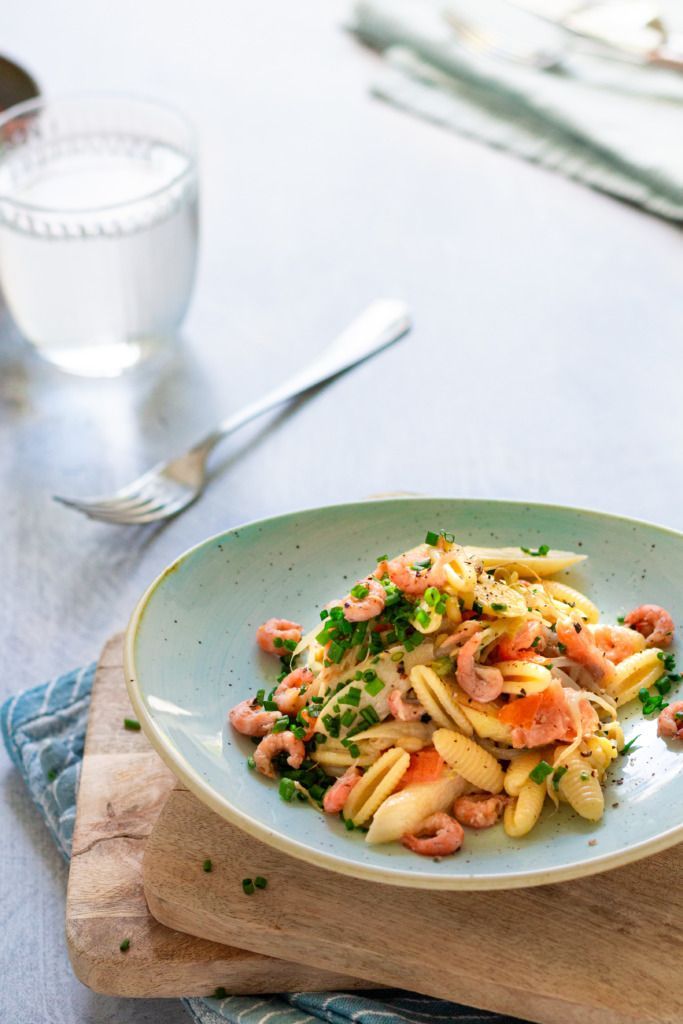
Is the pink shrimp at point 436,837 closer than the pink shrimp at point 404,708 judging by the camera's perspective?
Yes

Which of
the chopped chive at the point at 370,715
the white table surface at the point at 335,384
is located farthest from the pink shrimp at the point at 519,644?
the white table surface at the point at 335,384

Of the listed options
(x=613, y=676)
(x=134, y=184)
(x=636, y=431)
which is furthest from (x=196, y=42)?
(x=613, y=676)

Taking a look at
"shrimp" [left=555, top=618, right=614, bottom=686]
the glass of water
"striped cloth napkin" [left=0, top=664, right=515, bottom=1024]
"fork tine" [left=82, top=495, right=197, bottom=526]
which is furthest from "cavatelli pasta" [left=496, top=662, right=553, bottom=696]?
the glass of water

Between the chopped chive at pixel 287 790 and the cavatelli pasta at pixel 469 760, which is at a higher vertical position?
the cavatelli pasta at pixel 469 760

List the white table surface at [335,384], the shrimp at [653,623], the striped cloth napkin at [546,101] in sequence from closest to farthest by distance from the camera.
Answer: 1. the shrimp at [653,623]
2. the white table surface at [335,384]
3. the striped cloth napkin at [546,101]

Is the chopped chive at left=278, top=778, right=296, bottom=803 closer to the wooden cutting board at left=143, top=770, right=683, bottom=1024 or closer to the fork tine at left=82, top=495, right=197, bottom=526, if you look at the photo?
the wooden cutting board at left=143, top=770, right=683, bottom=1024

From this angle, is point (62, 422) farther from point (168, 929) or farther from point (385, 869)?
point (385, 869)

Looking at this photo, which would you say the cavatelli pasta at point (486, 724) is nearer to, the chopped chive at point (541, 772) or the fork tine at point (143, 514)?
the chopped chive at point (541, 772)

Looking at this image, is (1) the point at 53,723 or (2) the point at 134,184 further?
(2) the point at 134,184
